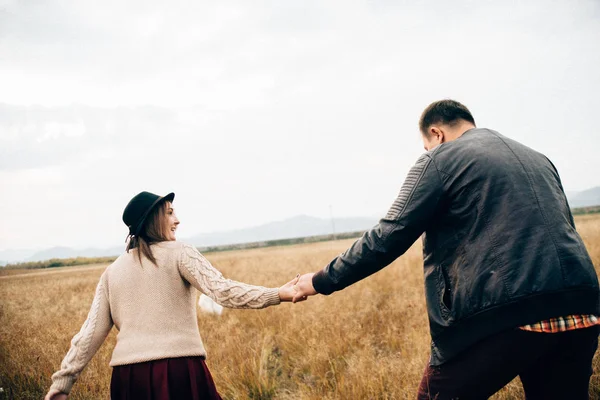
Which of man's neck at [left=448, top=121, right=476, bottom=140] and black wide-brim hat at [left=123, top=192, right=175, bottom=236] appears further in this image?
black wide-brim hat at [left=123, top=192, right=175, bottom=236]

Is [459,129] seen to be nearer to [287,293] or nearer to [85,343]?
[287,293]

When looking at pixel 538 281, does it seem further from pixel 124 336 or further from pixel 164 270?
pixel 124 336

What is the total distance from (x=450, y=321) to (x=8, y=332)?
898 cm

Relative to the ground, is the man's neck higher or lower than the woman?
higher

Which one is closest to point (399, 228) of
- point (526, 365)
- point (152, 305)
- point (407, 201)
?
point (407, 201)

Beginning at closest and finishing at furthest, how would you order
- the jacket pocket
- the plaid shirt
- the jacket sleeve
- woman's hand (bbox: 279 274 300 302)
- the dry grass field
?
the plaid shirt
the jacket pocket
the jacket sleeve
woman's hand (bbox: 279 274 300 302)
the dry grass field

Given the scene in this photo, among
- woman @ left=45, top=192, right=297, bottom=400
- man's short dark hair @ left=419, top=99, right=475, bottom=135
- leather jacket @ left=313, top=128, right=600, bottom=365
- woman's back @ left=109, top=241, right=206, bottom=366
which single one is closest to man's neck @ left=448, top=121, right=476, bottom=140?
man's short dark hair @ left=419, top=99, right=475, bottom=135

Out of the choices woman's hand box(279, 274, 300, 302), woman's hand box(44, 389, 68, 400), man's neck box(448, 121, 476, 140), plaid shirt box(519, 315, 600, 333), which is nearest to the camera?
plaid shirt box(519, 315, 600, 333)

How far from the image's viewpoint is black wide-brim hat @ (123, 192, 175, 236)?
2518mm

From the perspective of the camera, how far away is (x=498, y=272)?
171 cm

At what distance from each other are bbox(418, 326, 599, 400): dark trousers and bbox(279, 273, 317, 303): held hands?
102cm

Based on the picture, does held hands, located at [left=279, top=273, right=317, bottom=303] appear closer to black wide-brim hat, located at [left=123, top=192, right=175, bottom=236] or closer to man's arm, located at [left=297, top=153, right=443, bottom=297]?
man's arm, located at [left=297, top=153, right=443, bottom=297]

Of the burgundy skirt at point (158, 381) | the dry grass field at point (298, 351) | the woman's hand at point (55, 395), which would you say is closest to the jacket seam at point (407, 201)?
the burgundy skirt at point (158, 381)

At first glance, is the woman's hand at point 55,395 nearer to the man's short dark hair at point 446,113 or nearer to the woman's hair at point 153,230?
the woman's hair at point 153,230
